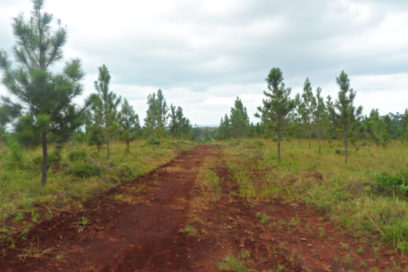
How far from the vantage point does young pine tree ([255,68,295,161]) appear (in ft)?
50.0

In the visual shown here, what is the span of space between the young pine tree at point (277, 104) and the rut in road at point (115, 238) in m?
10.8

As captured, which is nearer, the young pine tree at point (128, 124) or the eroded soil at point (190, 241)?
the eroded soil at point (190, 241)

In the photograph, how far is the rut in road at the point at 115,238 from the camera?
3.63 metres

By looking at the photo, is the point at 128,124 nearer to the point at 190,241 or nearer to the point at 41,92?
the point at 41,92

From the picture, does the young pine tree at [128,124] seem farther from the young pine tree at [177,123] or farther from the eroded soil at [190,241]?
the young pine tree at [177,123]

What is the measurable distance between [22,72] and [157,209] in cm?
613

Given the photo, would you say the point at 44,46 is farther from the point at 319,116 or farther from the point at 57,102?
the point at 319,116

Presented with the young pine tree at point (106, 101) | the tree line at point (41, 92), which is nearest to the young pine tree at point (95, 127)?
the young pine tree at point (106, 101)

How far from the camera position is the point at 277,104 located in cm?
1525

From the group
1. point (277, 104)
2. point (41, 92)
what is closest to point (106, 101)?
point (41, 92)

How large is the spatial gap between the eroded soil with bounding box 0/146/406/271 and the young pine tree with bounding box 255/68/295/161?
961cm

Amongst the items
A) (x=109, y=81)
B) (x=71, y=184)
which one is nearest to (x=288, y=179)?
(x=71, y=184)

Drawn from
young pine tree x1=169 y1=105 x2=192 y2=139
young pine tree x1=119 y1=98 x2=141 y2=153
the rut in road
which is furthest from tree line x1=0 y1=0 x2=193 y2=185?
young pine tree x1=169 y1=105 x2=192 y2=139

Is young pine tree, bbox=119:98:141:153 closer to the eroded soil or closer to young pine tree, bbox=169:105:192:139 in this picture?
the eroded soil
